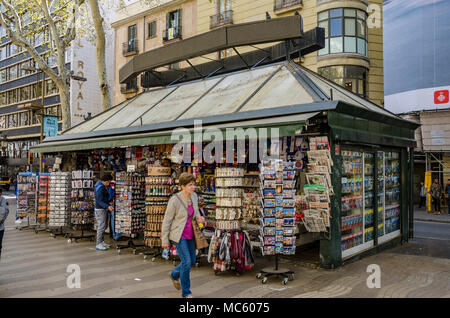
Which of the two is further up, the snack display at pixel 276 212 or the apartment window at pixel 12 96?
the apartment window at pixel 12 96

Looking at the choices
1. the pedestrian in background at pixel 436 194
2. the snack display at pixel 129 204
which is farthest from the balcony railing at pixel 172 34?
the snack display at pixel 129 204

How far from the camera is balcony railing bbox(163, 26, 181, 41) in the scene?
28.5 meters

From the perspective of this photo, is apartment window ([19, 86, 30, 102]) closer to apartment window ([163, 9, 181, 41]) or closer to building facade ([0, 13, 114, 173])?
building facade ([0, 13, 114, 173])

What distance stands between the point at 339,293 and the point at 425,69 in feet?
62.6

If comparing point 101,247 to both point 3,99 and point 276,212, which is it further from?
point 3,99

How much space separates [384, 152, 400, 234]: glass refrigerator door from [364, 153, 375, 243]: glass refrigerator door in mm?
Result: 847

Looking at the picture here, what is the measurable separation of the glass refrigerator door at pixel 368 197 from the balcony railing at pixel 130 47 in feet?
86.4

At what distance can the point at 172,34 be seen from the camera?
94.1ft

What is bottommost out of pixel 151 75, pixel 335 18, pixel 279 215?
pixel 279 215

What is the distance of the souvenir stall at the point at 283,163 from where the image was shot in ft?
23.0

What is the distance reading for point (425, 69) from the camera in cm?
2100

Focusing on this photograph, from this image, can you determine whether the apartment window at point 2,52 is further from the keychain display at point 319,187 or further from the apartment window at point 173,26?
the keychain display at point 319,187
